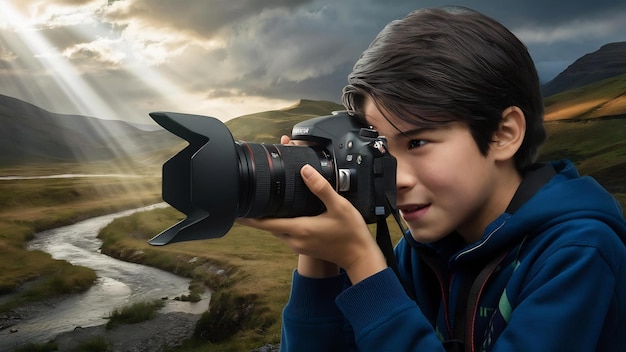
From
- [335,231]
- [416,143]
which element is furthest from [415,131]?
[335,231]

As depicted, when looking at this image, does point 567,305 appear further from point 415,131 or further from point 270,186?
point 270,186

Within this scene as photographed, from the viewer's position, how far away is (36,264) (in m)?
10.3

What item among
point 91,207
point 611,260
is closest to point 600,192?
point 611,260

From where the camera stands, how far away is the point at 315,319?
127 cm

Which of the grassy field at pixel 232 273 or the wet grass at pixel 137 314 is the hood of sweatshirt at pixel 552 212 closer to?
the grassy field at pixel 232 273

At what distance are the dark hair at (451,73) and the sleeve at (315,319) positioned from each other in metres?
0.43

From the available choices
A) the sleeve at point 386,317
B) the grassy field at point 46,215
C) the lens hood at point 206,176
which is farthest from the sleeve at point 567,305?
the grassy field at point 46,215

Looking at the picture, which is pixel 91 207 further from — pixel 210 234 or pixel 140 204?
pixel 210 234

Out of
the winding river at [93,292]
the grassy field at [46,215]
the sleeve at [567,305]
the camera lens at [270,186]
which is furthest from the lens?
the grassy field at [46,215]

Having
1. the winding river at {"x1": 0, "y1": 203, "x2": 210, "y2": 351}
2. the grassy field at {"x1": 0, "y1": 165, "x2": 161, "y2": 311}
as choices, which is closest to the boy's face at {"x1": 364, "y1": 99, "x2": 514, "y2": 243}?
the grassy field at {"x1": 0, "y1": 165, "x2": 161, "y2": 311}

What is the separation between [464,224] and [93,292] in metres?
10.8

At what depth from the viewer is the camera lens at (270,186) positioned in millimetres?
1123

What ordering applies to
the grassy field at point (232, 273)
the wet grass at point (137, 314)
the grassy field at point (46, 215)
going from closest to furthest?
the grassy field at point (232, 273), the wet grass at point (137, 314), the grassy field at point (46, 215)

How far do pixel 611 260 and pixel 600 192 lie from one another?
0.58 feet
